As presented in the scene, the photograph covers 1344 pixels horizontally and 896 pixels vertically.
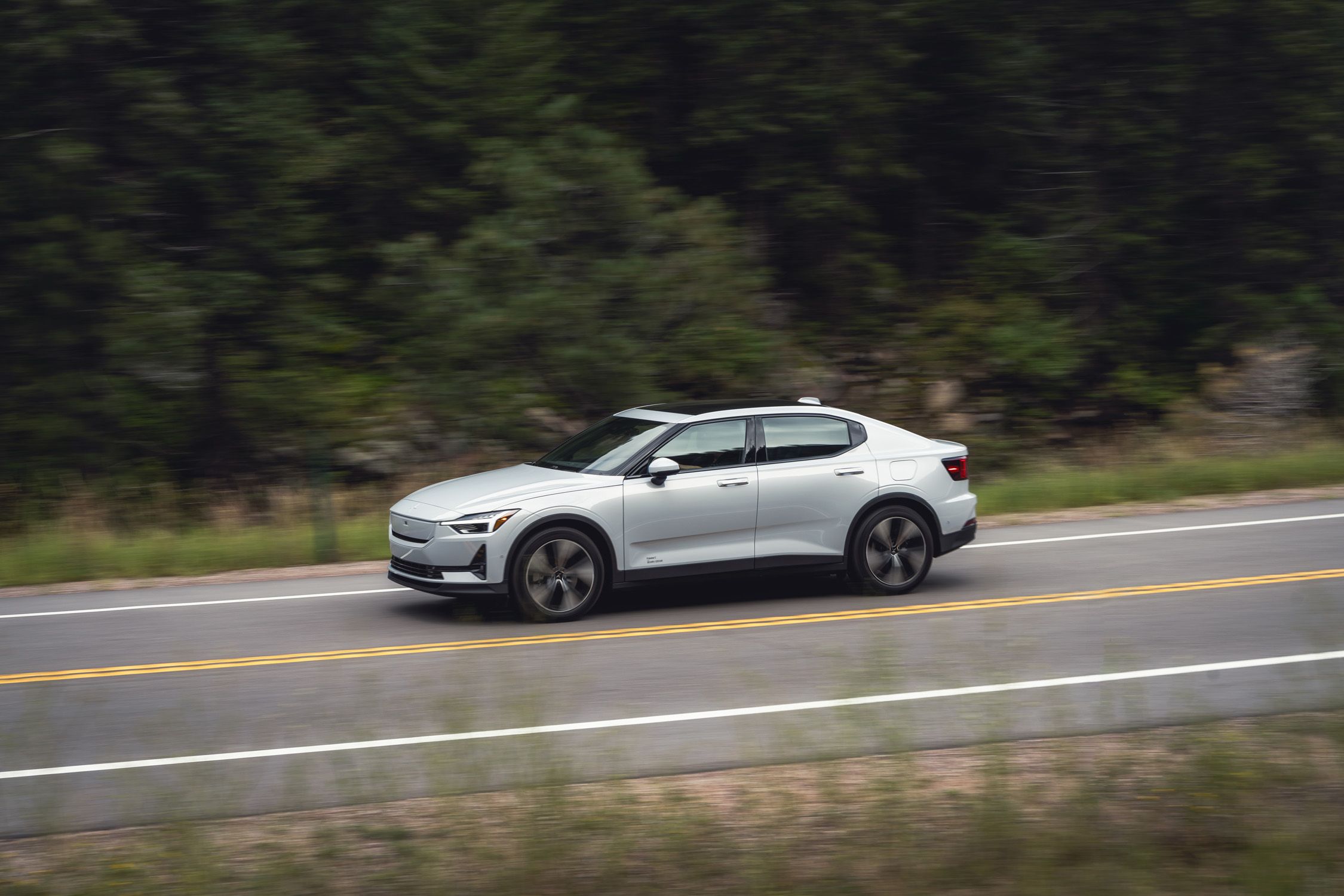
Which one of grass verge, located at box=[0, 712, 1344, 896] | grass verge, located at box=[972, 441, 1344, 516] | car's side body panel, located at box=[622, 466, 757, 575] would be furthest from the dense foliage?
grass verge, located at box=[0, 712, 1344, 896]

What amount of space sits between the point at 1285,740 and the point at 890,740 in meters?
1.89

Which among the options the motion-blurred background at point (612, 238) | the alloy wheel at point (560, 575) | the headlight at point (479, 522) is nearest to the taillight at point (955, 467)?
the alloy wheel at point (560, 575)

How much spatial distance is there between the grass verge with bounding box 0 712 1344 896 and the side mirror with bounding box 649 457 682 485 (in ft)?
13.2

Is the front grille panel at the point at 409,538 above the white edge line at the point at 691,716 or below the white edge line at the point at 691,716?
above

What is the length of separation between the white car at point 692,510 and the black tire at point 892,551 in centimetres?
1

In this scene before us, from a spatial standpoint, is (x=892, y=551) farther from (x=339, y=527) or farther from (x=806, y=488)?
(x=339, y=527)

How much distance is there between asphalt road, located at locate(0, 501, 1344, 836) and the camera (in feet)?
21.8

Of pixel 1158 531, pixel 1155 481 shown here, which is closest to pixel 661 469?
pixel 1158 531

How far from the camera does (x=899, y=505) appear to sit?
11.0 m

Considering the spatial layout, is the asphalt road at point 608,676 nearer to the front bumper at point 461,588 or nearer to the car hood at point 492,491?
the front bumper at point 461,588

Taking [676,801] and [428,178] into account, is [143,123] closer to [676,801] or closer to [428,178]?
[428,178]

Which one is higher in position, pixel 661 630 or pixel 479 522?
pixel 479 522

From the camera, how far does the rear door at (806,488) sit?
34.7 feet

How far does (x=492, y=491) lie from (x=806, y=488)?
2479 millimetres
